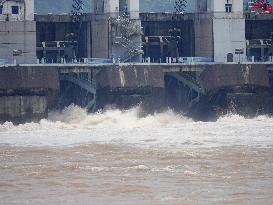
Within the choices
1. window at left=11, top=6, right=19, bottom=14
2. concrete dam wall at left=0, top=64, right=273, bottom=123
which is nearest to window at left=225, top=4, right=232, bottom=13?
concrete dam wall at left=0, top=64, right=273, bottom=123

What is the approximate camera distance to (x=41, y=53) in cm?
8688

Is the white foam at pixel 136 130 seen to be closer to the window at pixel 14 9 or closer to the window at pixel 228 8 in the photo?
the window at pixel 14 9

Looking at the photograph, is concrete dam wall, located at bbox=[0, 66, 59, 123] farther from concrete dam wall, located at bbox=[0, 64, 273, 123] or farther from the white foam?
the white foam

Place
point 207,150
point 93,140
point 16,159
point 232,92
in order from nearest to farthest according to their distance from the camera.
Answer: point 16,159 → point 207,150 → point 93,140 → point 232,92

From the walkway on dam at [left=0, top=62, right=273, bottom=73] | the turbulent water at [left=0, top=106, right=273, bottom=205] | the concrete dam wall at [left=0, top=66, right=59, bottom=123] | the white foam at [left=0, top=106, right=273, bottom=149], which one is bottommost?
the white foam at [left=0, top=106, right=273, bottom=149]

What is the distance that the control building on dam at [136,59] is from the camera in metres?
75.1

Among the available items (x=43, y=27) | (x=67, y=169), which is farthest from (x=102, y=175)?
(x=43, y=27)

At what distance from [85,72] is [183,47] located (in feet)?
43.3

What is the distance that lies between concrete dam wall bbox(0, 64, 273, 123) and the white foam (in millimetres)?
1271

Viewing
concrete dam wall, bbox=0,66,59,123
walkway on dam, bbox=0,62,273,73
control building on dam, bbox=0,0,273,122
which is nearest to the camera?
concrete dam wall, bbox=0,66,59,123

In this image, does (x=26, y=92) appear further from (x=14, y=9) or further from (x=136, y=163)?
(x=136, y=163)

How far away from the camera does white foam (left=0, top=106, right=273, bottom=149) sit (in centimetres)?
5605

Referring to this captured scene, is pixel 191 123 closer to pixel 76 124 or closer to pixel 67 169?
pixel 76 124

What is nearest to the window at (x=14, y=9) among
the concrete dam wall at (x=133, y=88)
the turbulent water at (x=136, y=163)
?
the concrete dam wall at (x=133, y=88)
